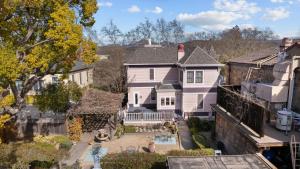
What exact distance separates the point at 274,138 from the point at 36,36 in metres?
12.5

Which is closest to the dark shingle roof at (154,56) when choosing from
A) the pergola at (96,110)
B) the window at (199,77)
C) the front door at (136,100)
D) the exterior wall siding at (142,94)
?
the exterior wall siding at (142,94)

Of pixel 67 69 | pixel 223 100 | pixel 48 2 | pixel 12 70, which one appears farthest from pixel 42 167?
pixel 223 100

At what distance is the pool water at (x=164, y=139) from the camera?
17531 mm

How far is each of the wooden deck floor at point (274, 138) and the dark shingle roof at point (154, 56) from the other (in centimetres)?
1550

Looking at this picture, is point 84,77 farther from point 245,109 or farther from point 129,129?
point 245,109

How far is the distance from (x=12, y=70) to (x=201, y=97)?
58.3 ft

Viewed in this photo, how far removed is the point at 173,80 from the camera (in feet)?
83.9

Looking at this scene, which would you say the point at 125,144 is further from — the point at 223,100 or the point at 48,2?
the point at 48,2

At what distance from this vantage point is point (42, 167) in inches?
484

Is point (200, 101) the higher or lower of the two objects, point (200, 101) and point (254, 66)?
the lower

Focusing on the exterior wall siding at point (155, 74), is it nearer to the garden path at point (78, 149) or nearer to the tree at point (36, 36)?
the garden path at point (78, 149)

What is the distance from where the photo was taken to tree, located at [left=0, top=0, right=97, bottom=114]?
28.4 feet

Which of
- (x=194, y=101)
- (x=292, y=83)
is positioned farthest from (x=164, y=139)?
(x=292, y=83)

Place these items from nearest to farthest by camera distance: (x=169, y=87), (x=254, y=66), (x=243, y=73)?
(x=254, y=66) < (x=243, y=73) < (x=169, y=87)
